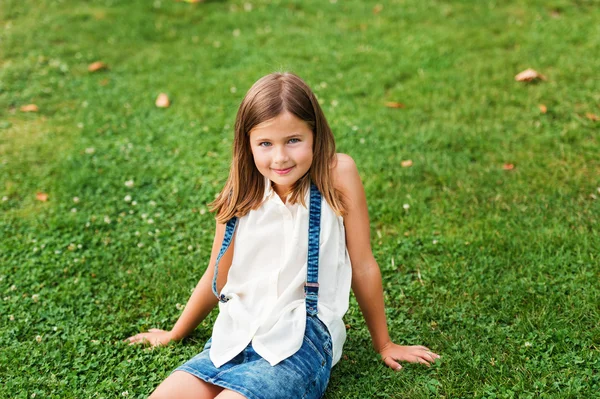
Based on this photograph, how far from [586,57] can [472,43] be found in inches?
39.2

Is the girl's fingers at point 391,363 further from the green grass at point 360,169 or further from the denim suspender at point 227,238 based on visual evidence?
the denim suspender at point 227,238

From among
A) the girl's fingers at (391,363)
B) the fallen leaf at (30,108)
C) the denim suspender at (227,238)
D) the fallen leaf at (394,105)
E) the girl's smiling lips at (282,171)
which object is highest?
the girl's smiling lips at (282,171)

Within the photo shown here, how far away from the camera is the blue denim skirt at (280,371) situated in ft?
7.85

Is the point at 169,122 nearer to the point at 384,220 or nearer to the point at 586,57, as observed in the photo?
the point at 384,220

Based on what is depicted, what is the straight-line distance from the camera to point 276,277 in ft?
8.60

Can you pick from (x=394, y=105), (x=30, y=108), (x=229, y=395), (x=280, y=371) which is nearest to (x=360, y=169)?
(x=394, y=105)

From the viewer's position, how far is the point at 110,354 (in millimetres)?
3102

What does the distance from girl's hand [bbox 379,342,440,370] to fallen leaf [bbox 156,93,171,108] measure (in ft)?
11.1

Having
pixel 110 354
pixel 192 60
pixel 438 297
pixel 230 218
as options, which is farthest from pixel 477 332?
pixel 192 60

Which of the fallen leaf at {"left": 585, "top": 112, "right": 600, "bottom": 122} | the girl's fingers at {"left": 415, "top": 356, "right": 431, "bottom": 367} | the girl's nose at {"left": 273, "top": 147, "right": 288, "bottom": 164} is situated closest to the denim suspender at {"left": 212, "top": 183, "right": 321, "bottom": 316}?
the girl's nose at {"left": 273, "top": 147, "right": 288, "bottom": 164}

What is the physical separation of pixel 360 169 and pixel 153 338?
198cm

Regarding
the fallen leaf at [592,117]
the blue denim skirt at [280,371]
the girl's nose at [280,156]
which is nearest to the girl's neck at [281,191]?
the girl's nose at [280,156]

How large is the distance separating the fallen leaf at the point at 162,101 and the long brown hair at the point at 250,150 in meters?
2.95

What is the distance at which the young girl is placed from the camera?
98.2 inches
